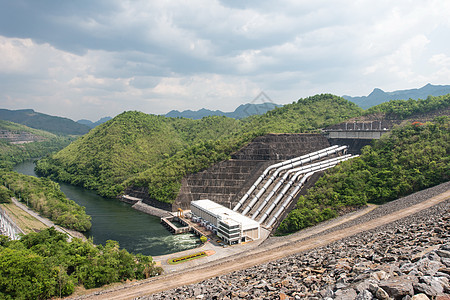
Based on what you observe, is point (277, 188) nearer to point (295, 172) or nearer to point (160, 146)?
point (295, 172)

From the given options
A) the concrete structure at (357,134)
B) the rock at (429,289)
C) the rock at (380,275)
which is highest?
Answer: the concrete structure at (357,134)

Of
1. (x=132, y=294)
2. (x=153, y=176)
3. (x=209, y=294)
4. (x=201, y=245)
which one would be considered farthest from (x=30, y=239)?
(x=153, y=176)

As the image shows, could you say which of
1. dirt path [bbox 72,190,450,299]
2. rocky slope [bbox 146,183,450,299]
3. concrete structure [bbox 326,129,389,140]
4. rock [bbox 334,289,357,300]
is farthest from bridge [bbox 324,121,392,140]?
rock [bbox 334,289,357,300]

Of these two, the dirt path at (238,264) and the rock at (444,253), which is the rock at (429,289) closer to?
the rock at (444,253)

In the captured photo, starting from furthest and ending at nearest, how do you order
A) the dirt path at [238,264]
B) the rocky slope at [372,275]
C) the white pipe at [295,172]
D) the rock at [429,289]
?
the white pipe at [295,172] → the dirt path at [238,264] → the rocky slope at [372,275] → the rock at [429,289]

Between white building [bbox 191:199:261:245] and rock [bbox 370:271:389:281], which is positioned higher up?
rock [bbox 370:271:389:281]

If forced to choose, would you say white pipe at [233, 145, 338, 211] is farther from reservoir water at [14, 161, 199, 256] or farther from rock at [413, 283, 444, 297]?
rock at [413, 283, 444, 297]

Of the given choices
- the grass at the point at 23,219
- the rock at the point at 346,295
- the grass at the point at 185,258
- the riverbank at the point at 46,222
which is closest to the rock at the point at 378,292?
the rock at the point at 346,295
